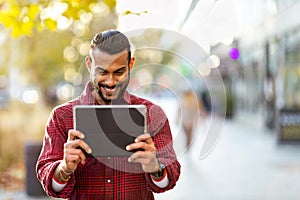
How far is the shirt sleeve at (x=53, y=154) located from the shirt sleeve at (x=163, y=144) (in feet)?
1.19

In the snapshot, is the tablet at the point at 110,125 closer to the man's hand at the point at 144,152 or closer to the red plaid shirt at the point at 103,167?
the man's hand at the point at 144,152

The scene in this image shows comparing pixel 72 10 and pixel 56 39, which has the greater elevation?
pixel 56 39

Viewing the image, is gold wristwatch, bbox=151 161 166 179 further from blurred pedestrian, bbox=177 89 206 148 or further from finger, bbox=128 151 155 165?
blurred pedestrian, bbox=177 89 206 148

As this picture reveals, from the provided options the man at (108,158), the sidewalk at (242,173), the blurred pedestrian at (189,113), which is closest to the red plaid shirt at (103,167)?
the man at (108,158)

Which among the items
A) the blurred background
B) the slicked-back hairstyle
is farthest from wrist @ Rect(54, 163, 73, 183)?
the blurred background

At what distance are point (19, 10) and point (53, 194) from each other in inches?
112

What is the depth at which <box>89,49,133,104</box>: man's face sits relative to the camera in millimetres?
2355

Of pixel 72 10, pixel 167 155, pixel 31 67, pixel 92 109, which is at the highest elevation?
pixel 31 67

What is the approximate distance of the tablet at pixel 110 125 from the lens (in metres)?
2.25

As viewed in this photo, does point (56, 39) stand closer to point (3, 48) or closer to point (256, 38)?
point (3, 48)

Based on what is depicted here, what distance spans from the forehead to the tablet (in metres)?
0.19

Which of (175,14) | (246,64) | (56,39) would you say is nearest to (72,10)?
(175,14)

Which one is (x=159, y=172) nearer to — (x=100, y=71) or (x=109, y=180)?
(x=109, y=180)

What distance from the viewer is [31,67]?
2434 centimetres
